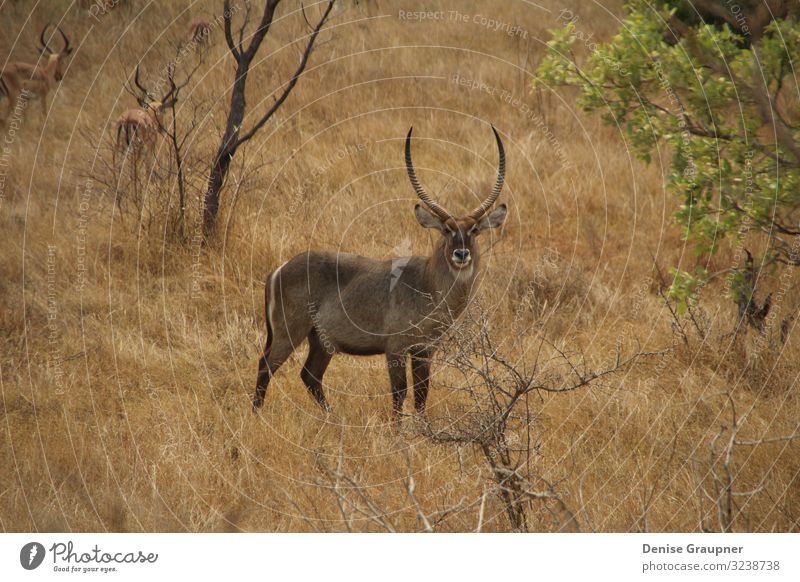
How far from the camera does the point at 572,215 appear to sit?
1004cm

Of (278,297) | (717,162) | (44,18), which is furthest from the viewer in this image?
(44,18)

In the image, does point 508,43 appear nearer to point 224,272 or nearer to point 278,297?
point 224,272

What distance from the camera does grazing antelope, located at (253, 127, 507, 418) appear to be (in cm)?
663

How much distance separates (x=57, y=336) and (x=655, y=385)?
192 inches

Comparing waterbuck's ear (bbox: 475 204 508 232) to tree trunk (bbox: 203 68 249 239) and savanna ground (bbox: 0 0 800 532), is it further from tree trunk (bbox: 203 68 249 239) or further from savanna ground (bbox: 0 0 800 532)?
tree trunk (bbox: 203 68 249 239)

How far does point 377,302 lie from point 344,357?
3.88 ft

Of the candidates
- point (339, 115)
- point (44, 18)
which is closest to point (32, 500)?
point (339, 115)

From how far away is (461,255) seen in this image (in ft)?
20.8

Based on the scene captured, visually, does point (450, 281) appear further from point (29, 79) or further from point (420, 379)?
point (29, 79)

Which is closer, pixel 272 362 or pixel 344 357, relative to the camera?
pixel 272 362

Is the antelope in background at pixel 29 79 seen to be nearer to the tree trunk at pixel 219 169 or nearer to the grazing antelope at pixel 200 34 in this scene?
the grazing antelope at pixel 200 34

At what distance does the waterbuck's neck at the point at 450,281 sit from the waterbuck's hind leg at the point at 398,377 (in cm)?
52
